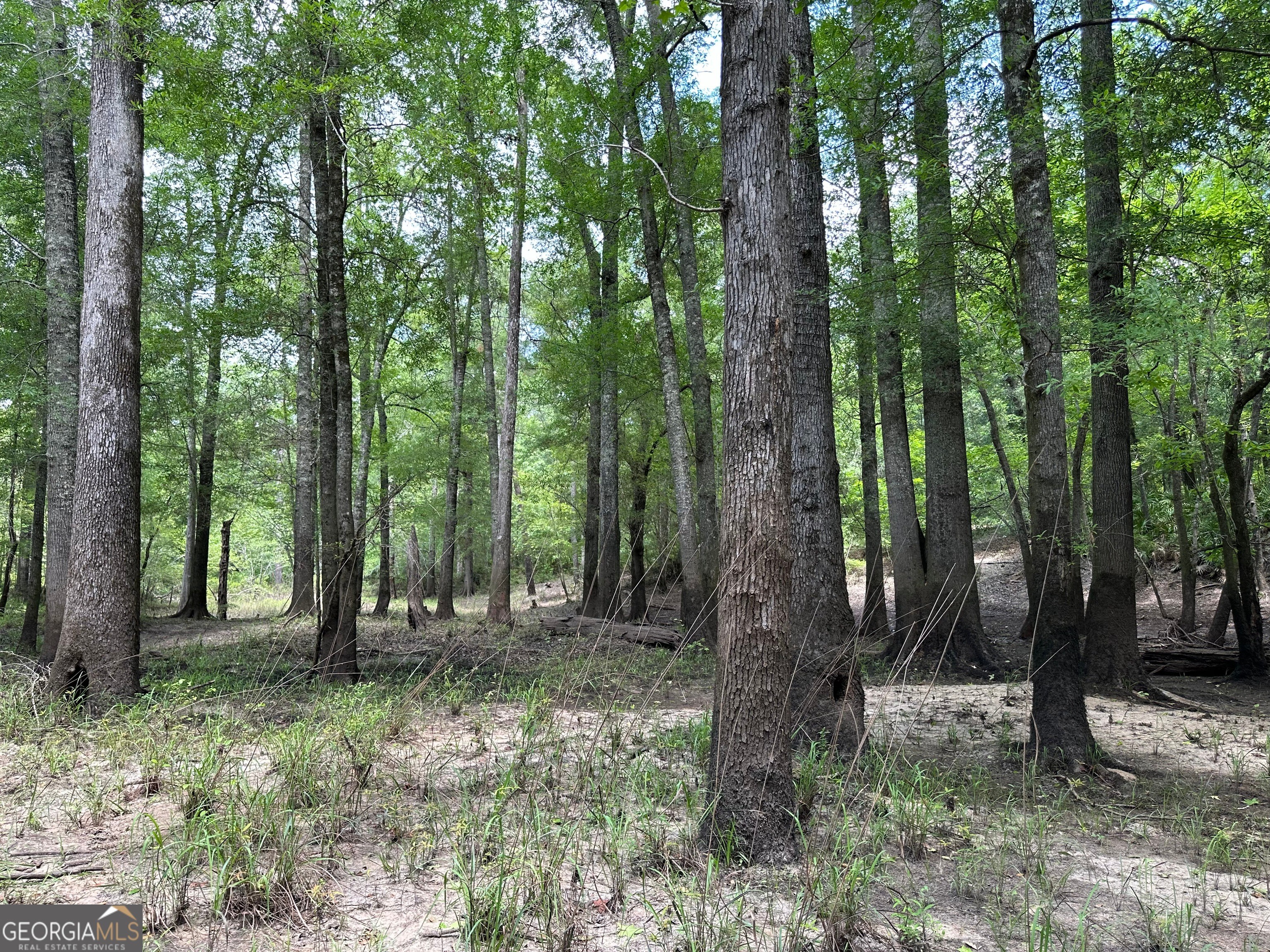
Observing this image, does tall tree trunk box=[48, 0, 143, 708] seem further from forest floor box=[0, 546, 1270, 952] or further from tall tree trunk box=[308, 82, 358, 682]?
tall tree trunk box=[308, 82, 358, 682]

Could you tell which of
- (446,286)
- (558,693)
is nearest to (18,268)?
(446,286)

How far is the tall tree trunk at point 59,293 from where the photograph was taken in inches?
314

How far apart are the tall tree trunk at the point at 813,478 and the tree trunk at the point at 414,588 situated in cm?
284

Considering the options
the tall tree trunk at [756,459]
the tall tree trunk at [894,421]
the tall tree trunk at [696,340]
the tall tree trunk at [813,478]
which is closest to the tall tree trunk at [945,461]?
the tall tree trunk at [894,421]

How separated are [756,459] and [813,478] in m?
2.20

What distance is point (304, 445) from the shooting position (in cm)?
1287

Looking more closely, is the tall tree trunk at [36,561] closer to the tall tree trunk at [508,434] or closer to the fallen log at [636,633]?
the tall tree trunk at [508,434]

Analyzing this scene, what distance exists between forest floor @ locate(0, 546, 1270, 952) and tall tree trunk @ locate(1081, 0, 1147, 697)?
2.05 meters

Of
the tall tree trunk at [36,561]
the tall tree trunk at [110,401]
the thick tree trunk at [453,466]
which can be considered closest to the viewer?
the tall tree trunk at [110,401]

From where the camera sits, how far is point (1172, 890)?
3094mm

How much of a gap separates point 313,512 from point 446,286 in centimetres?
570

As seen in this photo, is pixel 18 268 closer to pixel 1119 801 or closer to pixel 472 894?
pixel 472 894

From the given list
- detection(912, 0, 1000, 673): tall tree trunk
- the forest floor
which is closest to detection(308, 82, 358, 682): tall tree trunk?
the forest floor

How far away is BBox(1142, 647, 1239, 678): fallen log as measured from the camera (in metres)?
9.43
